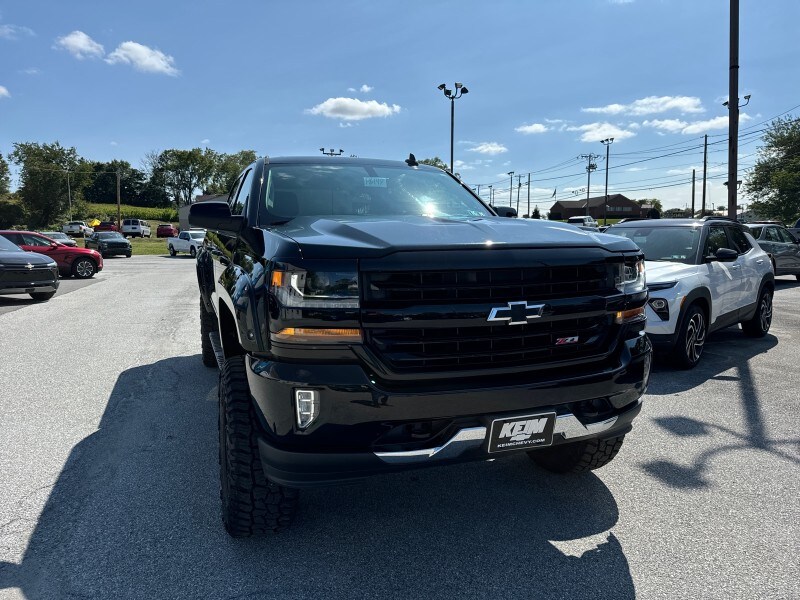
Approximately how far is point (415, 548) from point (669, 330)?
4.24 metres

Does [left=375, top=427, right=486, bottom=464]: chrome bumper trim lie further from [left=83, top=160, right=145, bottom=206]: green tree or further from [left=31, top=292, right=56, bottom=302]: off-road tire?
[left=83, top=160, right=145, bottom=206]: green tree

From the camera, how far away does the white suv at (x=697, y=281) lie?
5.83 meters

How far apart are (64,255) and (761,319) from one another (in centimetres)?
1894

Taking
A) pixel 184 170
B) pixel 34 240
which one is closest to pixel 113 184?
pixel 184 170

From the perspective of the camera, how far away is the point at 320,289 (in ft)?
7.20

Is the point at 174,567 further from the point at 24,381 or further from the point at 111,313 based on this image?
the point at 111,313

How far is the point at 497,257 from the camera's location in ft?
7.59

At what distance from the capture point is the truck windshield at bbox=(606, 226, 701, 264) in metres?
6.75

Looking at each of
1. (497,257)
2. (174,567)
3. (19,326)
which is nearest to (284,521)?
(174,567)

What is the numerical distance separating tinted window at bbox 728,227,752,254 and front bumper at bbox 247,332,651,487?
21.3 ft

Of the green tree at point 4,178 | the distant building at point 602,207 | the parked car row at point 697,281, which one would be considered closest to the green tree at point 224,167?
the green tree at point 4,178

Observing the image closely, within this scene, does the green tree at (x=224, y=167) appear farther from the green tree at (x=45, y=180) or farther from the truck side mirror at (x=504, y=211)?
the truck side mirror at (x=504, y=211)

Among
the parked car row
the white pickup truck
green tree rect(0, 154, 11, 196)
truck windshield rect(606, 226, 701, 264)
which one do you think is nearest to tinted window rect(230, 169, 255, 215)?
the parked car row

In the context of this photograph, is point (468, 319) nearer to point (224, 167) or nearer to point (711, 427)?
point (711, 427)
